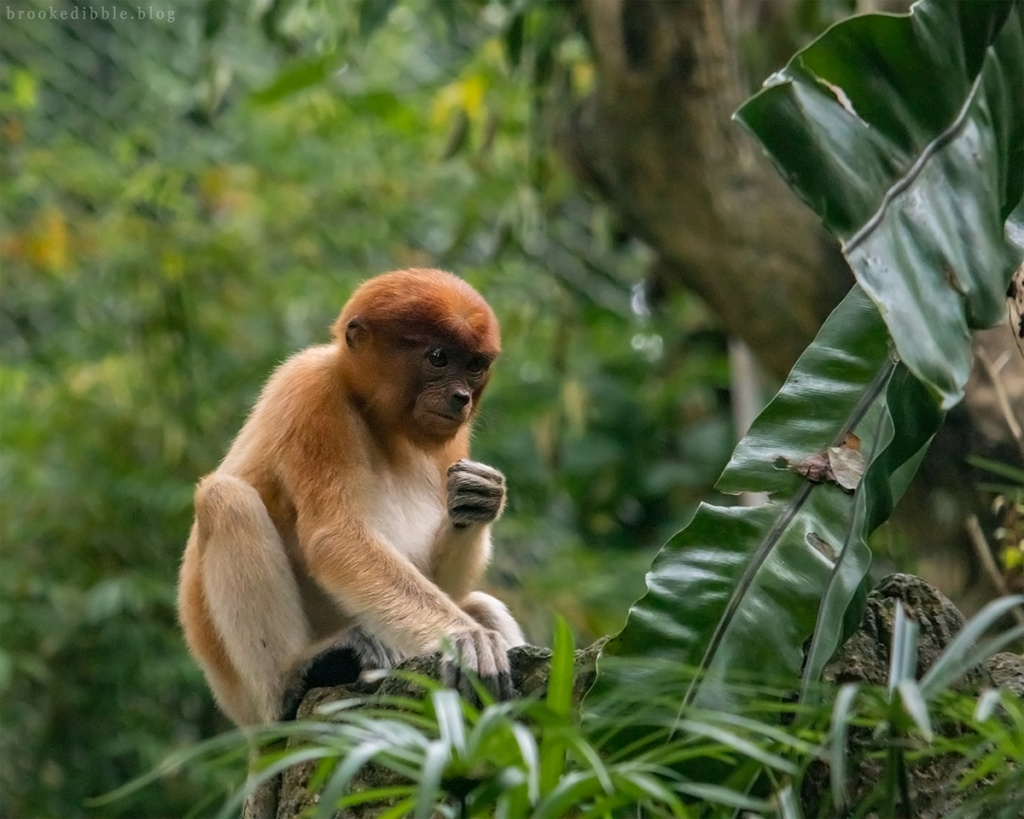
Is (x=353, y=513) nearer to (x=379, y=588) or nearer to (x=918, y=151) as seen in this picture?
(x=379, y=588)

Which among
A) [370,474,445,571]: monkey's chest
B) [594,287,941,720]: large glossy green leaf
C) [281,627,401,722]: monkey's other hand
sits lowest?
[281,627,401,722]: monkey's other hand

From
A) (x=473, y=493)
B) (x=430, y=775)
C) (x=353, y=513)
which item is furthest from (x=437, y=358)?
(x=430, y=775)

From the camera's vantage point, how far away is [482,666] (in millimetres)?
4148

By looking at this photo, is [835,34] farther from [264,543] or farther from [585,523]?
[585,523]

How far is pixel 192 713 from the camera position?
9539 millimetres

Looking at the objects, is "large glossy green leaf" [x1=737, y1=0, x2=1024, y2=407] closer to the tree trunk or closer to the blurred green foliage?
the blurred green foliage

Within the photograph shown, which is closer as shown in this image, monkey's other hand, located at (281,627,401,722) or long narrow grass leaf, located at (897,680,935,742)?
long narrow grass leaf, located at (897,680,935,742)

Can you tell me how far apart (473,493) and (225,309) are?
17.1ft

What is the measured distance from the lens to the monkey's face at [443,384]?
518 centimetres

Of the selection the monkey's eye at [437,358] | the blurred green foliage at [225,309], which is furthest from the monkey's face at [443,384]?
the blurred green foliage at [225,309]

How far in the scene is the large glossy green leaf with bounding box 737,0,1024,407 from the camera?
295 centimetres

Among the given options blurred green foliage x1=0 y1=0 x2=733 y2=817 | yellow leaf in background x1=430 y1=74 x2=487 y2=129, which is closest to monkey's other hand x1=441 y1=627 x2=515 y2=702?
blurred green foliage x1=0 y1=0 x2=733 y2=817

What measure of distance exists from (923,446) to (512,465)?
25.8 ft

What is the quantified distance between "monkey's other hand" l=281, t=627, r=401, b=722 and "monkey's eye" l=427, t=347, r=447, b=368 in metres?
0.98
